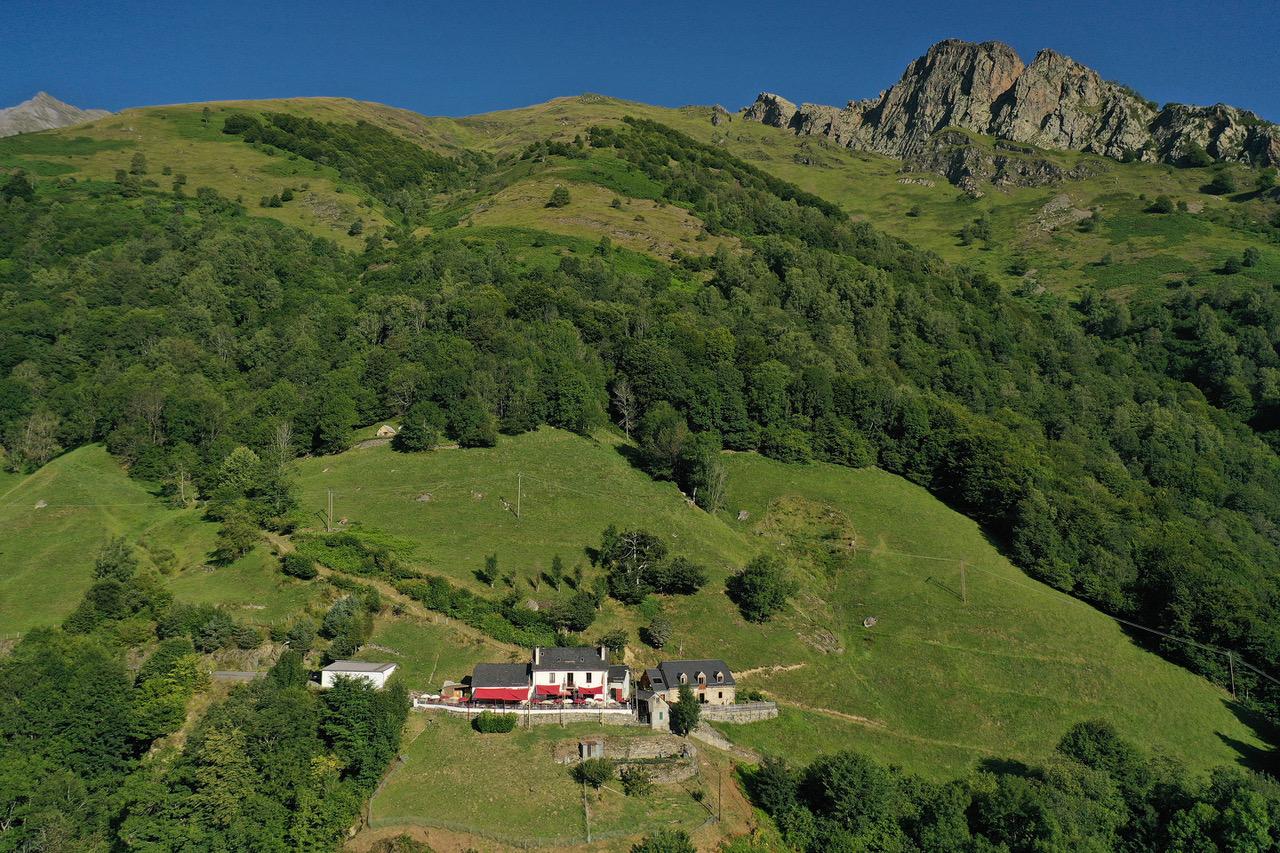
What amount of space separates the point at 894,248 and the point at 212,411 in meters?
139

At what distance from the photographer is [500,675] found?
50781mm

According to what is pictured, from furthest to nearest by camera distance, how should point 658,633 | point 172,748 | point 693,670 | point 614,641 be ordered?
point 658,633
point 614,641
point 693,670
point 172,748

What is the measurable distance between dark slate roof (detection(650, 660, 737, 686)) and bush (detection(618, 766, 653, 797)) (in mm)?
8118

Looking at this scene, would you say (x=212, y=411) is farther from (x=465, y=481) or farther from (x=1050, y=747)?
(x=1050, y=747)

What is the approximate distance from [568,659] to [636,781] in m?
10.3

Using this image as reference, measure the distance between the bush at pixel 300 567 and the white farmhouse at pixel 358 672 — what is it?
10428 millimetres

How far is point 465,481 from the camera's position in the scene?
75.2m

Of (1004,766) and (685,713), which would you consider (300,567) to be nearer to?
(685,713)

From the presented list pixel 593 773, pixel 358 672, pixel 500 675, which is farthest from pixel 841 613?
pixel 358 672

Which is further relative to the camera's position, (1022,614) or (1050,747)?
(1022,614)

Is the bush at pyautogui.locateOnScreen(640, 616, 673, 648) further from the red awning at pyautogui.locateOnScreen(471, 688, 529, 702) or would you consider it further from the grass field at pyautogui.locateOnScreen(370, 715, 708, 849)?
the red awning at pyautogui.locateOnScreen(471, 688, 529, 702)

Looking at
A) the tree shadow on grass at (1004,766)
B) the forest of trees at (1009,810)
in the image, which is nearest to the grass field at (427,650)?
the forest of trees at (1009,810)

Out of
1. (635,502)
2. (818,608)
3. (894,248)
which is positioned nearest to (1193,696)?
(818,608)

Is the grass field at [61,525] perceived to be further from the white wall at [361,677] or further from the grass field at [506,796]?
the grass field at [506,796]
